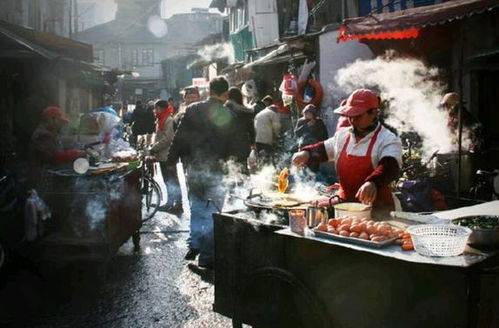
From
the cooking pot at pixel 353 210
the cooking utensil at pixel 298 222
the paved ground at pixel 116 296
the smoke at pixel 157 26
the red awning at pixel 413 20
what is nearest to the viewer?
the cooking utensil at pixel 298 222

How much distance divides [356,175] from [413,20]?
175 inches

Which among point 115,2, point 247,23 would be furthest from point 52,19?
point 115,2

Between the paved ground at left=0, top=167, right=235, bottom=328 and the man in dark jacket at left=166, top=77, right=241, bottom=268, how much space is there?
0.73 metres

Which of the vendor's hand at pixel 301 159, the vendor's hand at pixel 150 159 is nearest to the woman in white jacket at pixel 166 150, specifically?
the vendor's hand at pixel 150 159

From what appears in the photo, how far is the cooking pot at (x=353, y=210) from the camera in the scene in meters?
4.03

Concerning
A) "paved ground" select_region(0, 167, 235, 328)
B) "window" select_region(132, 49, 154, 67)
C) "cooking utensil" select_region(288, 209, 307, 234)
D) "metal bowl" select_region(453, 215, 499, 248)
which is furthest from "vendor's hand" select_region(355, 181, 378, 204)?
"window" select_region(132, 49, 154, 67)

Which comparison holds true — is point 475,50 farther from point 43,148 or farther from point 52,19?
point 52,19

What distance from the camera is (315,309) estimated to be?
12.1 ft

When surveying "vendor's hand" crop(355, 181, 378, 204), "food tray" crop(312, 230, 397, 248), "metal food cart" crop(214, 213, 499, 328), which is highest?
"vendor's hand" crop(355, 181, 378, 204)

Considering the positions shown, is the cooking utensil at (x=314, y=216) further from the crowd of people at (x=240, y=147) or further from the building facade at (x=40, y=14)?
the building facade at (x=40, y=14)

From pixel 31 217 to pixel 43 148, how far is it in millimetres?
1209

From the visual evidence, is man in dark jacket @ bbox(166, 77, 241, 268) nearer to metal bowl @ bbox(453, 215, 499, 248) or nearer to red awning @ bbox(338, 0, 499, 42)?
red awning @ bbox(338, 0, 499, 42)

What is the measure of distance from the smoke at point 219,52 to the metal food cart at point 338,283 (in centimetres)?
2789

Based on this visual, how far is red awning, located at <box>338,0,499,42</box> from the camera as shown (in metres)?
7.12
